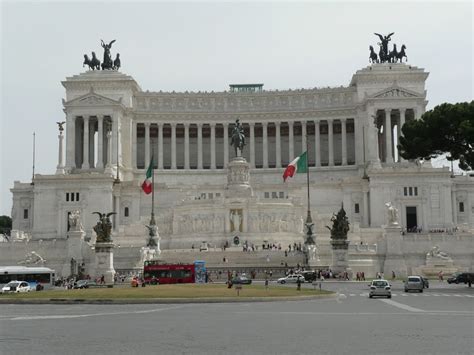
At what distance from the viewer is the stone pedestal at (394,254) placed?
3086 inches

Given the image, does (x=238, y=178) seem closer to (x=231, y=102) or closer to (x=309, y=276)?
(x=231, y=102)

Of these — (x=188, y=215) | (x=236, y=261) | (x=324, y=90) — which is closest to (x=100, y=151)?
(x=188, y=215)

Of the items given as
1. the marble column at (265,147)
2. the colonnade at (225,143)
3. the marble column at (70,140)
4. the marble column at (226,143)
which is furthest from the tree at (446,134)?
the marble column at (70,140)

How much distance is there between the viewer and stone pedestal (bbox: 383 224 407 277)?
7838 cm

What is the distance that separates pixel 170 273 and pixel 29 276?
40.5 feet

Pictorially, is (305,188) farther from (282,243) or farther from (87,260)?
(87,260)

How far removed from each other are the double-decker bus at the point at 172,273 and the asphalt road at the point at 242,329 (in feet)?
88.4

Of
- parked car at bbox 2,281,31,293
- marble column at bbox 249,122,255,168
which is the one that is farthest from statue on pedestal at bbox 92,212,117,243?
marble column at bbox 249,122,255,168

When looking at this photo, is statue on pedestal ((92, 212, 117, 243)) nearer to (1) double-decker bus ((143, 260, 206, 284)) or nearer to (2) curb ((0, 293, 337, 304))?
(1) double-decker bus ((143, 260, 206, 284))

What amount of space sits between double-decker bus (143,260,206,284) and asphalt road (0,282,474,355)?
2695 cm

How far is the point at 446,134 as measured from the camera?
A: 64.8 m

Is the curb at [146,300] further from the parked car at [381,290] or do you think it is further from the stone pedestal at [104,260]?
the stone pedestal at [104,260]

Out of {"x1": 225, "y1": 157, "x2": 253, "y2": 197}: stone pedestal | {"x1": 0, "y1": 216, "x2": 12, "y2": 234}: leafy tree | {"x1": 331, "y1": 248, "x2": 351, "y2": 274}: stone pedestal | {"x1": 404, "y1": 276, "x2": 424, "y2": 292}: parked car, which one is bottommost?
{"x1": 404, "y1": 276, "x2": 424, "y2": 292}: parked car

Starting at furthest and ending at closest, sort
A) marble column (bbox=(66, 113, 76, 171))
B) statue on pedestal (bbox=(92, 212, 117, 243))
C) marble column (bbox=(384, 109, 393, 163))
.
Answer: marble column (bbox=(66, 113, 76, 171)), marble column (bbox=(384, 109, 393, 163)), statue on pedestal (bbox=(92, 212, 117, 243))
